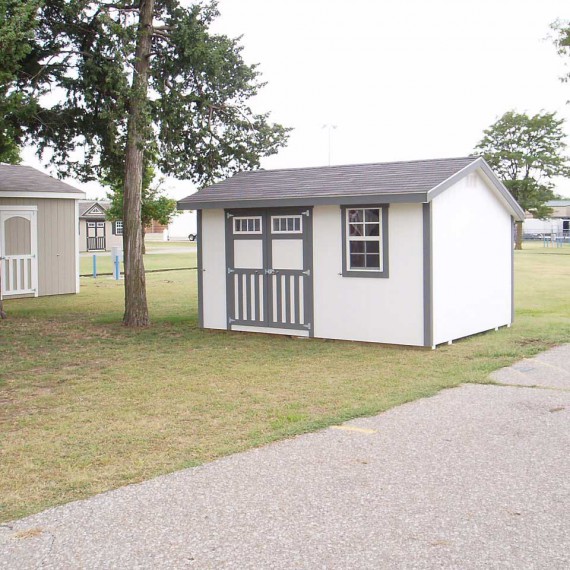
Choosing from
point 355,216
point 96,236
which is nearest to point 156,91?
point 355,216

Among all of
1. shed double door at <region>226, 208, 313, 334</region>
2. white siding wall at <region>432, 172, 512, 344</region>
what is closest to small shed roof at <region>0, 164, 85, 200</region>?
shed double door at <region>226, 208, 313, 334</region>

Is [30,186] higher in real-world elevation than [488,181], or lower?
higher

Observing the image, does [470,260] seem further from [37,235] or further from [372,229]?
Result: [37,235]

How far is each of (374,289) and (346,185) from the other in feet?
5.70

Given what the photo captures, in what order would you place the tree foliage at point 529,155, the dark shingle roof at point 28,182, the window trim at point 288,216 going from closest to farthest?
the window trim at point 288,216, the dark shingle roof at point 28,182, the tree foliage at point 529,155

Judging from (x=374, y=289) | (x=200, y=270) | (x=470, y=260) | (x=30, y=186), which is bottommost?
(x=374, y=289)

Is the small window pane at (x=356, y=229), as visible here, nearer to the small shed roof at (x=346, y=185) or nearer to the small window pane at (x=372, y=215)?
the small window pane at (x=372, y=215)

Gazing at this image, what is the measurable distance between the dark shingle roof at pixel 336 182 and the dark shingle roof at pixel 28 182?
7730mm

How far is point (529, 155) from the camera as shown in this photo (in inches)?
2292

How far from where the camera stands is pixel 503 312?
46.6 ft

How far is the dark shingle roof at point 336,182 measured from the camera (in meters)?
12.0

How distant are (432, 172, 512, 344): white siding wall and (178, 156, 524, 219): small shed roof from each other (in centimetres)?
28

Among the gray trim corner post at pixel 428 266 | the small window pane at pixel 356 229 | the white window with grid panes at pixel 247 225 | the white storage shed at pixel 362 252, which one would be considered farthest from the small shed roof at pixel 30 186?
the gray trim corner post at pixel 428 266

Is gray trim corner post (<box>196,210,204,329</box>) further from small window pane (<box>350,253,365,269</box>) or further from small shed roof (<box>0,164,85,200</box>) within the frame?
small shed roof (<box>0,164,85,200</box>)
